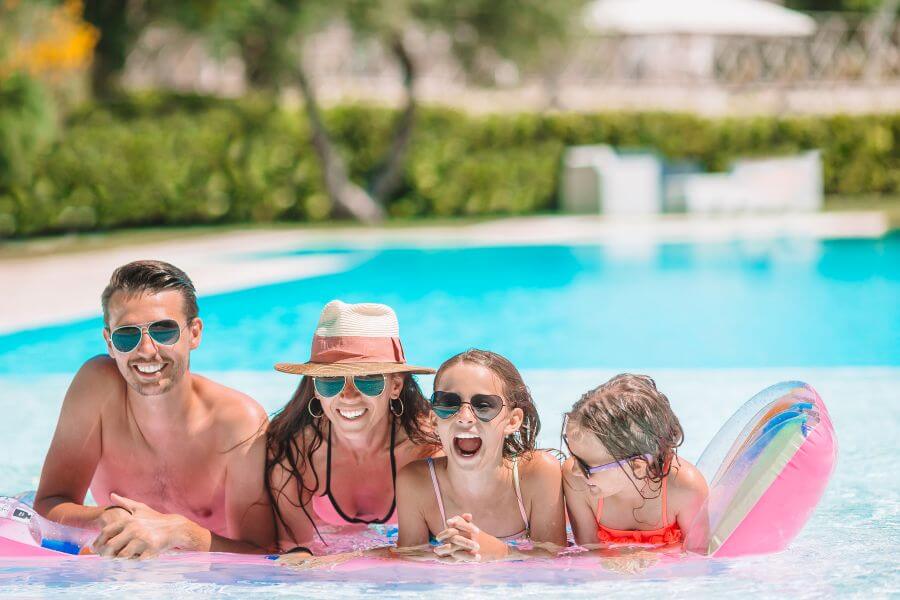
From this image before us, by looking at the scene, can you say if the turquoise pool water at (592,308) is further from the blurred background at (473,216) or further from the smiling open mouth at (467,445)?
the smiling open mouth at (467,445)

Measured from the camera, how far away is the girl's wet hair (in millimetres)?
3871

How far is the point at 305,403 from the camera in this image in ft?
13.6

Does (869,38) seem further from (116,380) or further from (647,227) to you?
(116,380)

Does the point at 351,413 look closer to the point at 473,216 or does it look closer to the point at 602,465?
the point at 602,465

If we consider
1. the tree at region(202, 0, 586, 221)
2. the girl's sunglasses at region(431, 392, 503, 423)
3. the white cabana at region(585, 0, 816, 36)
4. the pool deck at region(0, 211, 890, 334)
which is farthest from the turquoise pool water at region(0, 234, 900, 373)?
the white cabana at region(585, 0, 816, 36)

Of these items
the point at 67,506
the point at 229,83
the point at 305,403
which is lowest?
the point at 67,506

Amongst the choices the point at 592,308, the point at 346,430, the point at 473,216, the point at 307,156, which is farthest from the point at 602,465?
the point at 473,216

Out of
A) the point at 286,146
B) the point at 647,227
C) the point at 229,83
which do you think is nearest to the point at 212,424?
the point at 647,227

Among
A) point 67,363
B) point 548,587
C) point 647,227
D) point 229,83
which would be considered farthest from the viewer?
point 229,83

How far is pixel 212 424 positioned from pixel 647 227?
1427cm

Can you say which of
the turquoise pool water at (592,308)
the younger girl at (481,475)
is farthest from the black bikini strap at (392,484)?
the turquoise pool water at (592,308)

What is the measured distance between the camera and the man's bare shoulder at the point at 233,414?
419cm

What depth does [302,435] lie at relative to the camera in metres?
4.16

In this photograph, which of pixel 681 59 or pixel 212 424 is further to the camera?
pixel 681 59
